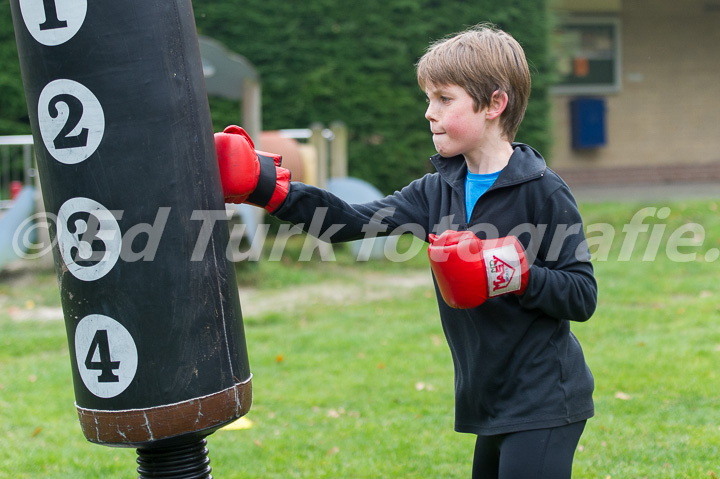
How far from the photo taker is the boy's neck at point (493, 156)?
8.61 feet

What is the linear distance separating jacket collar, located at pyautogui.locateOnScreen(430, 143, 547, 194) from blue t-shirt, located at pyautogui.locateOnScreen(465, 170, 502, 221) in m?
0.02

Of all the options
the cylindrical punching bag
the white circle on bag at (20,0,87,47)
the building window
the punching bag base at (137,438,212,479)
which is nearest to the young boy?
the cylindrical punching bag

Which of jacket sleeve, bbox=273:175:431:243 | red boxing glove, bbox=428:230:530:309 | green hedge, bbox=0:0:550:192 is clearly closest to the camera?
red boxing glove, bbox=428:230:530:309

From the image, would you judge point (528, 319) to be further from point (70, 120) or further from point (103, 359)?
point (70, 120)

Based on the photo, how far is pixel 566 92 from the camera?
16.4m

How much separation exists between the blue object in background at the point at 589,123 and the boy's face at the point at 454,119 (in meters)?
14.0

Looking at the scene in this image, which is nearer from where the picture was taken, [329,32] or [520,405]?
[520,405]

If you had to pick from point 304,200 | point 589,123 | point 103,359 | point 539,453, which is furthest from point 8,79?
point 589,123

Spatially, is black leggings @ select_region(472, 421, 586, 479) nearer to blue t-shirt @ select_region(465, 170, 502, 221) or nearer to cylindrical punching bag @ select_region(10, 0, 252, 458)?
blue t-shirt @ select_region(465, 170, 502, 221)

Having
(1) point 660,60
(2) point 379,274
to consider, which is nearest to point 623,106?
(1) point 660,60

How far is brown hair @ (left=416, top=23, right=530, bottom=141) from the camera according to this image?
250 cm

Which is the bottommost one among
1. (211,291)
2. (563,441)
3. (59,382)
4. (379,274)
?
(379,274)

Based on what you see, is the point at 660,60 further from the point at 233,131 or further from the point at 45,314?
the point at 233,131

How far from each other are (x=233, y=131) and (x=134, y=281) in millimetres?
668
